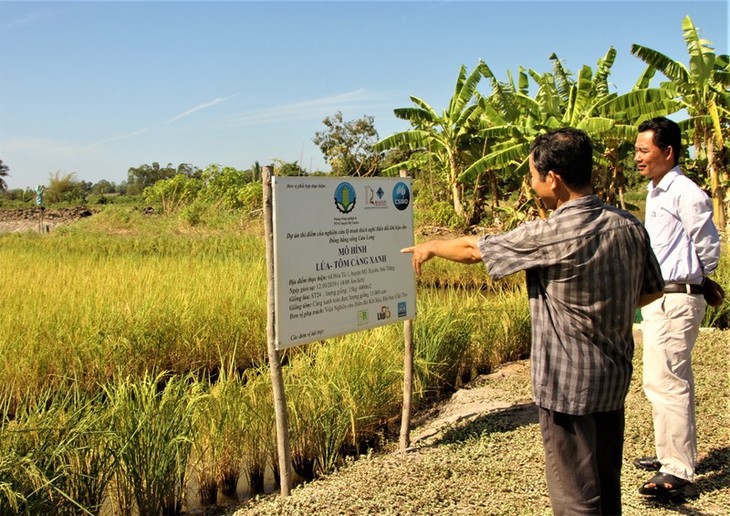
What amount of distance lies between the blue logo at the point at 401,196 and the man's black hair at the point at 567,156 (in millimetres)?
1764

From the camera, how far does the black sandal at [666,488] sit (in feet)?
9.95

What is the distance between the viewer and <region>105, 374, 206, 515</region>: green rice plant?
10.0 feet

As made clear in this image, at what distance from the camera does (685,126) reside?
42.5ft

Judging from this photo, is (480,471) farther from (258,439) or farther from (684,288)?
(684,288)

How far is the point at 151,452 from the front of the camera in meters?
3.11

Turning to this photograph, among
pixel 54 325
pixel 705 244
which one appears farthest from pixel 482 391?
pixel 54 325

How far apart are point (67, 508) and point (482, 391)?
296 centimetres

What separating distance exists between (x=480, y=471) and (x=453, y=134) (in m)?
15.2

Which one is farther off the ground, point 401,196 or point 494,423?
point 401,196

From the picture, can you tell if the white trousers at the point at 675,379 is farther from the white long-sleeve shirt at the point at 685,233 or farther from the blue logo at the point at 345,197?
the blue logo at the point at 345,197

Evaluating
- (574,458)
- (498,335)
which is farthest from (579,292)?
(498,335)

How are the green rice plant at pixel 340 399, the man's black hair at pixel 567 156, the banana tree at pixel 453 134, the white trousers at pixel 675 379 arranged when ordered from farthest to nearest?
the banana tree at pixel 453 134, the green rice plant at pixel 340 399, the white trousers at pixel 675 379, the man's black hair at pixel 567 156

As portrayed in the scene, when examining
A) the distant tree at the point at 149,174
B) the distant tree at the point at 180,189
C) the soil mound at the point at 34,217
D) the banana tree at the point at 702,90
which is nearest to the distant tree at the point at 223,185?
the distant tree at the point at 180,189

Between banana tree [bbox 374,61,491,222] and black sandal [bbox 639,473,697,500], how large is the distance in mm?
13887
